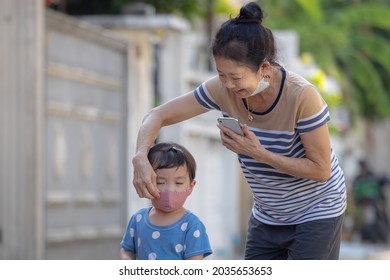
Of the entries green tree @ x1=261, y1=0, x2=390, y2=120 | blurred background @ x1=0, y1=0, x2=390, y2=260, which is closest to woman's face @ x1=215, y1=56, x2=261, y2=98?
blurred background @ x1=0, y1=0, x2=390, y2=260

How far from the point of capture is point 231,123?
205 inches

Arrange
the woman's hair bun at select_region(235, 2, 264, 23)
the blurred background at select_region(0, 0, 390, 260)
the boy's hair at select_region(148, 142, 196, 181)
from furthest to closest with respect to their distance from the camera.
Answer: the blurred background at select_region(0, 0, 390, 260)
the boy's hair at select_region(148, 142, 196, 181)
the woman's hair bun at select_region(235, 2, 264, 23)

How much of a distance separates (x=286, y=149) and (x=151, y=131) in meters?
0.60

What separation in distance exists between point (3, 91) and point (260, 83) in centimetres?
556

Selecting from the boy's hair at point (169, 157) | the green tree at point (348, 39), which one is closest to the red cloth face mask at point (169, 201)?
the boy's hair at point (169, 157)

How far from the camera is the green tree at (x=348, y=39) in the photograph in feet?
77.1

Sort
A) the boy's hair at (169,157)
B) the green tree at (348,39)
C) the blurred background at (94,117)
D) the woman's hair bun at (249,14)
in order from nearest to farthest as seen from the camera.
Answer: the woman's hair bun at (249,14)
the boy's hair at (169,157)
the blurred background at (94,117)
the green tree at (348,39)

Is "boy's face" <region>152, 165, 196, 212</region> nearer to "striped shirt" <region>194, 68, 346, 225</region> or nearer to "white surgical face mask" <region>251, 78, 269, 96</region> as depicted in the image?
"striped shirt" <region>194, 68, 346, 225</region>

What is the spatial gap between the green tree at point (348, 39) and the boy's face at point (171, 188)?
14.9 metres

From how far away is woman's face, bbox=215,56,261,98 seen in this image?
16.9ft

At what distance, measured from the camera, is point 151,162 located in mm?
5402

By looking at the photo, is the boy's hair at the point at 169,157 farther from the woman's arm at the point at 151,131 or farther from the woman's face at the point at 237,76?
the woman's face at the point at 237,76

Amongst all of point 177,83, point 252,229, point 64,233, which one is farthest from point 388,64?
point 252,229

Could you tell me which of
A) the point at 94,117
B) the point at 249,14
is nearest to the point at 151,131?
the point at 249,14
